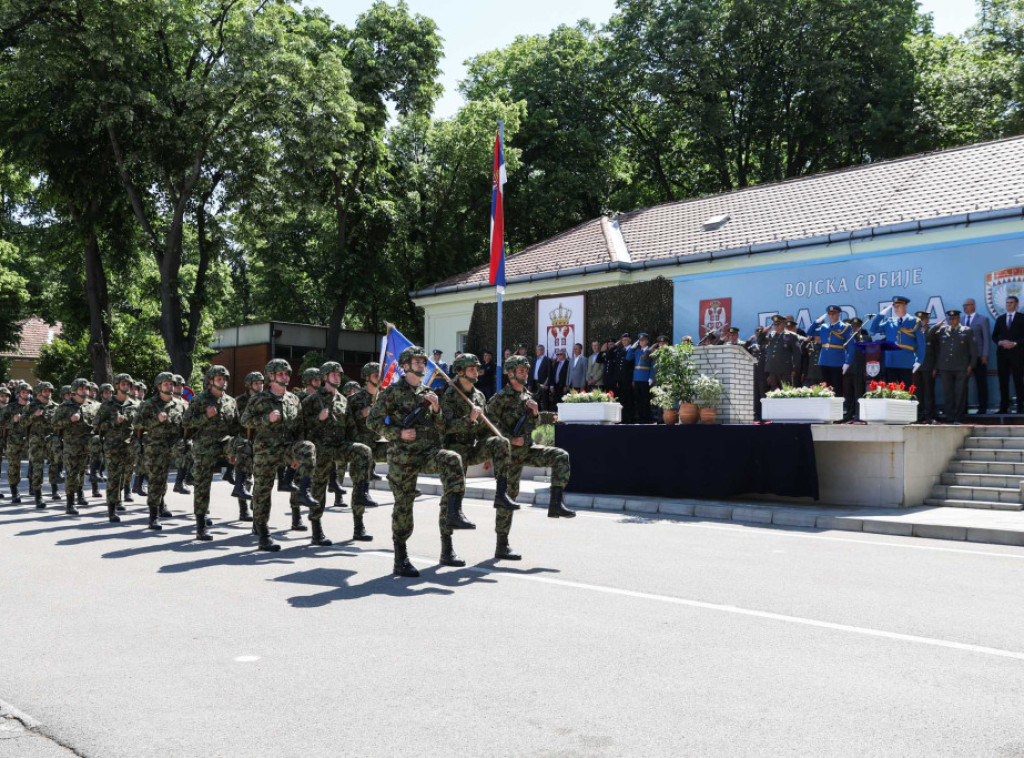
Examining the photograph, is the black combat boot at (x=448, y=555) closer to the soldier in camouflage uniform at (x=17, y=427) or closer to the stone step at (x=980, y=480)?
the stone step at (x=980, y=480)

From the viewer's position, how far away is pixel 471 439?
9.68 meters

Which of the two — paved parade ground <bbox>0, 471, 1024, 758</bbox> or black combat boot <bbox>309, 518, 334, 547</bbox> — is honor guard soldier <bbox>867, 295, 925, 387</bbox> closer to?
paved parade ground <bbox>0, 471, 1024, 758</bbox>

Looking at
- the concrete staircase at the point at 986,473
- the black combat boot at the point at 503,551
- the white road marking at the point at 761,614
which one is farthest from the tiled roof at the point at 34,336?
the white road marking at the point at 761,614

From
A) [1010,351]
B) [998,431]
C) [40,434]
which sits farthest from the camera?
[1010,351]

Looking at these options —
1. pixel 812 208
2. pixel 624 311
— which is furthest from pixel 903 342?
pixel 812 208

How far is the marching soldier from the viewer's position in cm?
1070

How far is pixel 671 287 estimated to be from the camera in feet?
70.3

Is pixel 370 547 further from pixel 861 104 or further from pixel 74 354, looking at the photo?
pixel 861 104

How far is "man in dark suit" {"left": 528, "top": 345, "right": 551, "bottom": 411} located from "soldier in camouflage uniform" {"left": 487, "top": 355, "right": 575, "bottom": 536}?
37.9 feet

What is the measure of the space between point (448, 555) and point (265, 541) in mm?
2183

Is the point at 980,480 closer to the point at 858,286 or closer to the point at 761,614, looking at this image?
the point at 858,286

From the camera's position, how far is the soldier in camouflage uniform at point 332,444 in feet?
35.1

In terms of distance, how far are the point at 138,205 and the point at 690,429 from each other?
18768mm

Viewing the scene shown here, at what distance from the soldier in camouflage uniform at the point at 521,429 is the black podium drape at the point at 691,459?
4626mm
